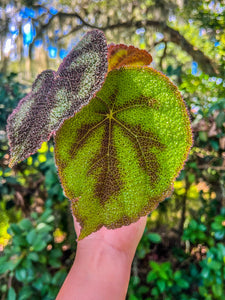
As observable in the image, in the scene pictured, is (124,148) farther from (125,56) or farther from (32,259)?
(32,259)

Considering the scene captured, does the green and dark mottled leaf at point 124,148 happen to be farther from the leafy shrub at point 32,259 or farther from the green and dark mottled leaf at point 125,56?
the leafy shrub at point 32,259

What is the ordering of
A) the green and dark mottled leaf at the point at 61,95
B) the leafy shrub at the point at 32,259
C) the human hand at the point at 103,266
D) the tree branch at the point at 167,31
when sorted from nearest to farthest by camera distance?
the green and dark mottled leaf at the point at 61,95, the human hand at the point at 103,266, the leafy shrub at the point at 32,259, the tree branch at the point at 167,31

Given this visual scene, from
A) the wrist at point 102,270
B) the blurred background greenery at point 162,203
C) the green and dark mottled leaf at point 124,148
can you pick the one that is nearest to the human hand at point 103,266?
the wrist at point 102,270

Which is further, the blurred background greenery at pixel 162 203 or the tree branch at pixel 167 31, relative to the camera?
the tree branch at pixel 167 31

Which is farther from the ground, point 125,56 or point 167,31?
point 125,56

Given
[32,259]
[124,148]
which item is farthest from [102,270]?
[32,259]
